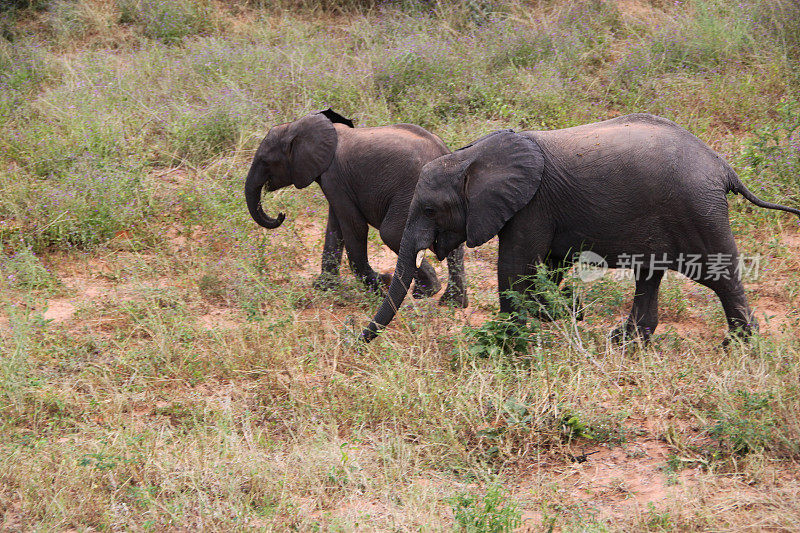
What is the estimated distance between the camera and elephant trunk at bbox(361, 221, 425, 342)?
562cm

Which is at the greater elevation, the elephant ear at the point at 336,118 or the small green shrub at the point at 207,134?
the elephant ear at the point at 336,118

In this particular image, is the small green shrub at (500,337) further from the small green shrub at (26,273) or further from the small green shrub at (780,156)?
the small green shrub at (26,273)

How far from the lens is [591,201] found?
17.2 feet

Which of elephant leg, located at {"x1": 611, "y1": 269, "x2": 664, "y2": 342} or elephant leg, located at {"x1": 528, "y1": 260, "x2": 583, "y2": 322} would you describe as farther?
elephant leg, located at {"x1": 611, "y1": 269, "x2": 664, "y2": 342}

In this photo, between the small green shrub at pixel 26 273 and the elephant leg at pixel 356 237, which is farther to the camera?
the small green shrub at pixel 26 273

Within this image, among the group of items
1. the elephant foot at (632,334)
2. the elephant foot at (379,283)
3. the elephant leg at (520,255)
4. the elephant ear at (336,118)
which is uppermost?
the elephant ear at (336,118)

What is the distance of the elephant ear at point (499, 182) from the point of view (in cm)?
524

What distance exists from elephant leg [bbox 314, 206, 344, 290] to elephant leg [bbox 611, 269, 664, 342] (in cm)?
240

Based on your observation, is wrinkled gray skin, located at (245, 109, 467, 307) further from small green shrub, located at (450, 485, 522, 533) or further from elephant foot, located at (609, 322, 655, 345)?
small green shrub, located at (450, 485, 522, 533)

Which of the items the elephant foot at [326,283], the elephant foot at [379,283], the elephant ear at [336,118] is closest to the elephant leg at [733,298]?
the elephant foot at [379,283]

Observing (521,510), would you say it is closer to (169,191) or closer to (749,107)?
(169,191)

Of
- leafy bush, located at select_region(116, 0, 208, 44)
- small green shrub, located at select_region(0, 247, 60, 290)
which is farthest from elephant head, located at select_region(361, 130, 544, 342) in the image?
leafy bush, located at select_region(116, 0, 208, 44)

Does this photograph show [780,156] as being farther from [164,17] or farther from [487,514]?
[164,17]

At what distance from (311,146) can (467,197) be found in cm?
187
